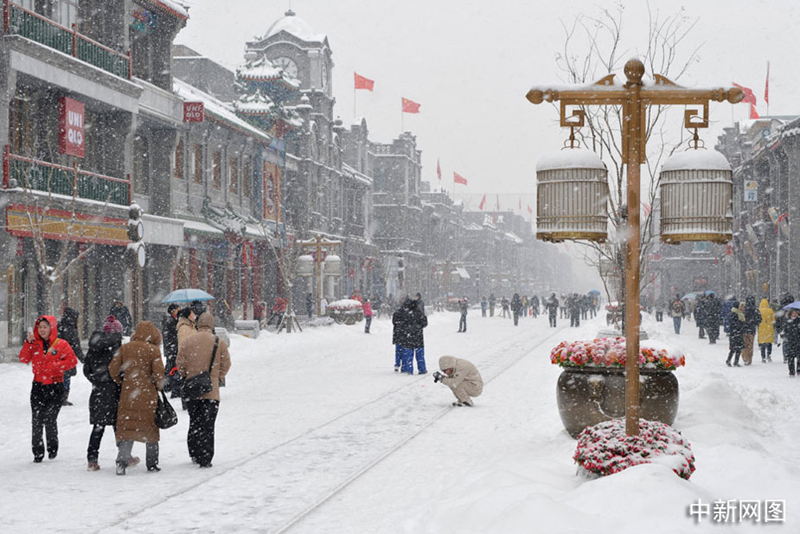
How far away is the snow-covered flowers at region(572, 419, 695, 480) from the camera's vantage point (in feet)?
22.5

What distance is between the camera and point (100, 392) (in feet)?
31.0

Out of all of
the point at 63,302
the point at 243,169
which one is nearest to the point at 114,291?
the point at 63,302

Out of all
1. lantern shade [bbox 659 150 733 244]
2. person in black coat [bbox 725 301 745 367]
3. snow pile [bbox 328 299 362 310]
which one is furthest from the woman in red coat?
snow pile [bbox 328 299 362 310]

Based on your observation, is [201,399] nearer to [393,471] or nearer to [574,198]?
[393,471]

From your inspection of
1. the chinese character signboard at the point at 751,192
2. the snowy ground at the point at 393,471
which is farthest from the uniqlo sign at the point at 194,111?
the chinese character signboard at the point at 751,192

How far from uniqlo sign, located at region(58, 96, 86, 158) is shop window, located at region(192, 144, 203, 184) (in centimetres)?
971

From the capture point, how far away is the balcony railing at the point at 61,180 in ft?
68.2

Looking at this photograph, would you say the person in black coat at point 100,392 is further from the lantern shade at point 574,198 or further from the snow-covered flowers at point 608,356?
the lantern shade at point 574,198

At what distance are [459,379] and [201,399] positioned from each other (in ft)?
18.5

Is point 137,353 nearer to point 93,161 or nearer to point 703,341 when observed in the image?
point 93,161

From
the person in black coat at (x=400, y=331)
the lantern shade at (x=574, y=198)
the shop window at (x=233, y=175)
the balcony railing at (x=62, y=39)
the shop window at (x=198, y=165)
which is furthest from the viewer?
the shop window at (x=233, y=175)

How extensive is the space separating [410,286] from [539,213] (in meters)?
75.4

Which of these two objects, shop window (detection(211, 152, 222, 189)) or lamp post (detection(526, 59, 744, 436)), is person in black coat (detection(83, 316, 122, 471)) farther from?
shop window (detection(211, 152, 222, 189))

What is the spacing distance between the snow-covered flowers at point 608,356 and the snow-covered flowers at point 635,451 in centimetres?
255
